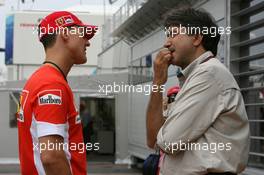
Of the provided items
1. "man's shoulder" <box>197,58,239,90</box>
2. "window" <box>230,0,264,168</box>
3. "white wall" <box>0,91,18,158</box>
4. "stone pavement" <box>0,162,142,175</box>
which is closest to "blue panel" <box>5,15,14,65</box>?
"white wall" <box>0,91,18,158</box>

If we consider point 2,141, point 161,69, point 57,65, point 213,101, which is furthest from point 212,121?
point 2,141

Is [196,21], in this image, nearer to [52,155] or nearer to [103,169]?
[52,155]

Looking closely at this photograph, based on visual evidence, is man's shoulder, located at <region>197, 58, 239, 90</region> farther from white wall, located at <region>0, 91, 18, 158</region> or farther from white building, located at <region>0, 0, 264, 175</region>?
white wall, located at <region>0, 91, 18, 158</region>

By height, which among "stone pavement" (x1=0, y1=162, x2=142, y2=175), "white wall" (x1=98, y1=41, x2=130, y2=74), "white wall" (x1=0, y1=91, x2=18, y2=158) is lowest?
"stone pavement" (x1=0, y1=162, x2=142, y2=175)

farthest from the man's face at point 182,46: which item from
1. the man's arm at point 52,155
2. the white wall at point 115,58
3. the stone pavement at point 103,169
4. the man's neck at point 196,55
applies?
the white wall at point 115,58

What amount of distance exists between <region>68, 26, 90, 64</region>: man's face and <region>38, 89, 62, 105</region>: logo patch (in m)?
0.35

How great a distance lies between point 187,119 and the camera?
2.37m

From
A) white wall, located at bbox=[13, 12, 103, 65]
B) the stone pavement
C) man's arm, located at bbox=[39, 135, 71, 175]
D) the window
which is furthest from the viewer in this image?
white wall, located at bbox=[13, 12, 103, 65]

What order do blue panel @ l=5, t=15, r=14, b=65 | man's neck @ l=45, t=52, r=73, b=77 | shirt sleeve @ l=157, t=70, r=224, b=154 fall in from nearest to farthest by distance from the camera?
shirt sleeve @ l=157, t=70, r=224, b=154
man's neck @ l=45, t=52, r=73, b=77
blue panel @ l=5, t=15, r=14, b=65

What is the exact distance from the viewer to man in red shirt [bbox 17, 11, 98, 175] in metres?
2.55

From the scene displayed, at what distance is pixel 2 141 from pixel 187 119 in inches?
563

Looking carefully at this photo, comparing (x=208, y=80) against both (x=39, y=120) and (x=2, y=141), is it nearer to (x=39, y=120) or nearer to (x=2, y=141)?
(x=39, y=120)

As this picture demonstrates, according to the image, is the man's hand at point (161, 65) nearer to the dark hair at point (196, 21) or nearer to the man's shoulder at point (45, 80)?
the dark hair at point (196, 21)

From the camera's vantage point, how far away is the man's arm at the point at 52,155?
2.52m
